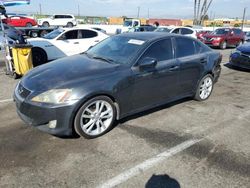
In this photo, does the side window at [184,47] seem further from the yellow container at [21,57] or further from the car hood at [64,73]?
the yellow container at [21,57]

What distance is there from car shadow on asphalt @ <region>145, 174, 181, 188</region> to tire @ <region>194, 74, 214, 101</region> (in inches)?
120

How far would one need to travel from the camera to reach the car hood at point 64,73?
3.68 m

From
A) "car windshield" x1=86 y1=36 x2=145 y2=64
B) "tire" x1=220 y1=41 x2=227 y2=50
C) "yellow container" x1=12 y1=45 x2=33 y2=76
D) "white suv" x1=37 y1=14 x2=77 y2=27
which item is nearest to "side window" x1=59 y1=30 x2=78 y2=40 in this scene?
"yellow container" x1=12 y1=45 x2=33 y2=76

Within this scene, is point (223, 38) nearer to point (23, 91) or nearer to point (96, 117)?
Answer: point (96, 117)

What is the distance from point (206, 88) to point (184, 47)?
1284 mm

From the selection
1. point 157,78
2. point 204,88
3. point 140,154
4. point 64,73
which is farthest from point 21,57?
point 140,154

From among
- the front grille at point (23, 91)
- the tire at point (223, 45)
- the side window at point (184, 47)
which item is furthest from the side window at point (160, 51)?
the tire at point (223, 45)

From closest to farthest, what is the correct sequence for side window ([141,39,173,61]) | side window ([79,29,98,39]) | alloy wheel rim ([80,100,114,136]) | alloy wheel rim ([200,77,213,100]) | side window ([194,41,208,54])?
alloy wheel rim ([80,100,114,136])
side window ([141,39,173,61])
side window ([194,41,208,54])
alloy wheel rim ([200,77,213,100])
side window ([79,29,98,39])

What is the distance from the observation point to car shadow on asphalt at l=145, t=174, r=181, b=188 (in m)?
2.92

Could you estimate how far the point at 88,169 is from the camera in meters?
3.18

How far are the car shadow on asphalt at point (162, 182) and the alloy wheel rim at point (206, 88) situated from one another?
3.20m

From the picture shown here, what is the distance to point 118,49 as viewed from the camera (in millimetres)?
4707

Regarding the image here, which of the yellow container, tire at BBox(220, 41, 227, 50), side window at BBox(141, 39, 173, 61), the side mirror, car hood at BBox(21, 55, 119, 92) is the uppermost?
side window at BBox(141, 39, 173, 61)

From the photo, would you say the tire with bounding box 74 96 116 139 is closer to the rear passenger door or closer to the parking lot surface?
the parking lot surface
